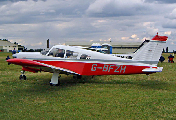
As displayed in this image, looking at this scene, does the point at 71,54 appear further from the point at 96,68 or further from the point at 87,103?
the point at 87,103

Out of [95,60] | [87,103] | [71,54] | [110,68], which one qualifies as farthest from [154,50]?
[87,103]

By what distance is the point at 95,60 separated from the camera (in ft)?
32.5

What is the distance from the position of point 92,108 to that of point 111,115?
2.69 feet

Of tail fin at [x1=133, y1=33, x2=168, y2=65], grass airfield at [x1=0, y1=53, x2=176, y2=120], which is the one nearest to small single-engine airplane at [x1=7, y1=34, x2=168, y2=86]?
tail fin at [x1=133, y1=33, x2=168, y2=65]

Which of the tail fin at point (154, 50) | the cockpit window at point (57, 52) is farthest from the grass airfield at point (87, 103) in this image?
the cockpit window at point (57, 52)

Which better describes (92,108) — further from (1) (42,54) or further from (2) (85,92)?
(1) (42,54)

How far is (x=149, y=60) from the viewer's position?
376 inches

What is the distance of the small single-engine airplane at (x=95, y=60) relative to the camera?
955cm

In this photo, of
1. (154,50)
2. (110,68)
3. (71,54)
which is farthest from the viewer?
(71,54)

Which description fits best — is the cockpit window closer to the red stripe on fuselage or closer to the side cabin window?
the side cabin window

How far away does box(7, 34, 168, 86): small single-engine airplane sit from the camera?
9.55 metres

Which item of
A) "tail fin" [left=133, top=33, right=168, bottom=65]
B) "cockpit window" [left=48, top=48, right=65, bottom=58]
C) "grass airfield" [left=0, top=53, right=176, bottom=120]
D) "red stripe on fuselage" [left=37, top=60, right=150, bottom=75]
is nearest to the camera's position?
"grass airfield" [left=0, top=53, right=176, bottom=120]

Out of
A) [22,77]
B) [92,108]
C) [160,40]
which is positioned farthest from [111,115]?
[22,77]

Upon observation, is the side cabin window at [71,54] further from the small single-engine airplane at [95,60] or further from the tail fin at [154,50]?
the tail fin at [154,50]
